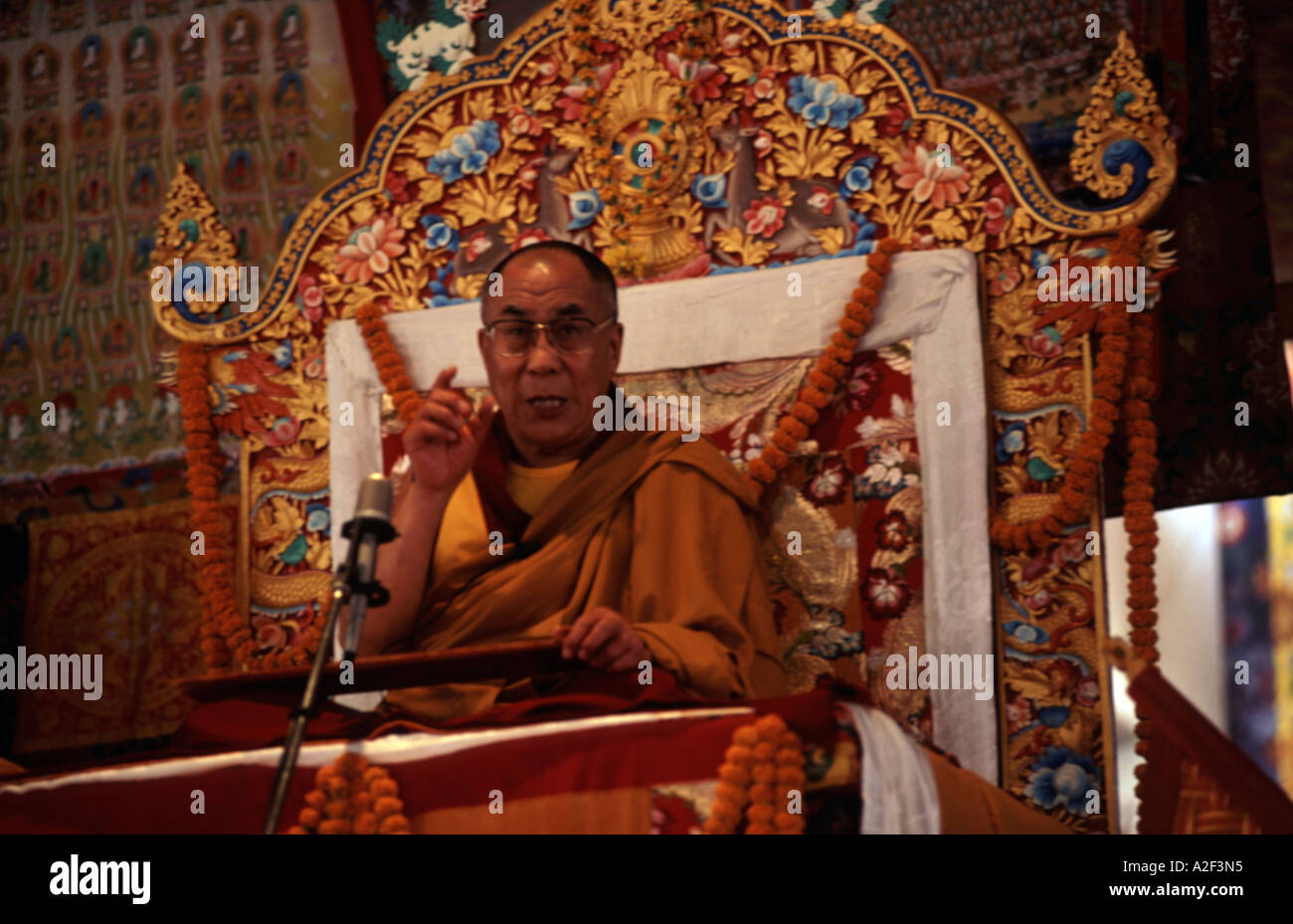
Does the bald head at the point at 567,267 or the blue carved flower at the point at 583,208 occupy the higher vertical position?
the blue carved flower at the point at 583,208

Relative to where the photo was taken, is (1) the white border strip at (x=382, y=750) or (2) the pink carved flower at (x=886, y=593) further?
(2) the pink carved flower at (x=886, y=593)

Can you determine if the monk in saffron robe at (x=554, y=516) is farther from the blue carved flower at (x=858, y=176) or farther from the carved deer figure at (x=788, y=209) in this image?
the blue carved flower at (x=858, y=176)

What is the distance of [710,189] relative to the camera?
3854 millimetres

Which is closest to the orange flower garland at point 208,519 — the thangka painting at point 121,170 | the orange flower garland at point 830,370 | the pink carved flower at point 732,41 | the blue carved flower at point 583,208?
the thangka painting at point 121,170

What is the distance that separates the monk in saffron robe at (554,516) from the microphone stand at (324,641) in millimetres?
853

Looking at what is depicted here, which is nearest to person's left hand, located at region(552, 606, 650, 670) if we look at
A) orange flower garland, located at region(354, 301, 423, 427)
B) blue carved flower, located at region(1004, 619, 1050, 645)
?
blue carved flower, located at region(1004, 619, 1050, 645)

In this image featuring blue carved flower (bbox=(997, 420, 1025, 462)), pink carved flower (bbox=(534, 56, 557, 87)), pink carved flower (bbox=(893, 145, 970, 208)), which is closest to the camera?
blue carved flower (bbox=(997, 420, 1025, 462))

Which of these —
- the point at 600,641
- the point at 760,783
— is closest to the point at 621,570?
the point at 600,641

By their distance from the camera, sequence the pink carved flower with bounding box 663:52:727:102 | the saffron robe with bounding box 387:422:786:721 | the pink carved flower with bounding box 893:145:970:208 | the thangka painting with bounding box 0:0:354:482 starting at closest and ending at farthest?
the saffron robe with bounding box 387:422:786:721
the pink carved flower with bounding box 893:145:970:208
the pink carved flower with bounding box 663:52:727:102
the thangka painting with bounding box 0:0:354:482

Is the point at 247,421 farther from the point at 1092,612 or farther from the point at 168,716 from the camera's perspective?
the point at 1092,612

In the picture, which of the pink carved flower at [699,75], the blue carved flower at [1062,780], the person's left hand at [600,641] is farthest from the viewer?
the pink carved flower at [699,75]

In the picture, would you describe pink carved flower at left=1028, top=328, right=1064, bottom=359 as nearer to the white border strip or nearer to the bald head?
the bald head

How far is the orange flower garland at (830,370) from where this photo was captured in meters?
3.60

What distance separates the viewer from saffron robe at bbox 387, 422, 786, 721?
123 inches
